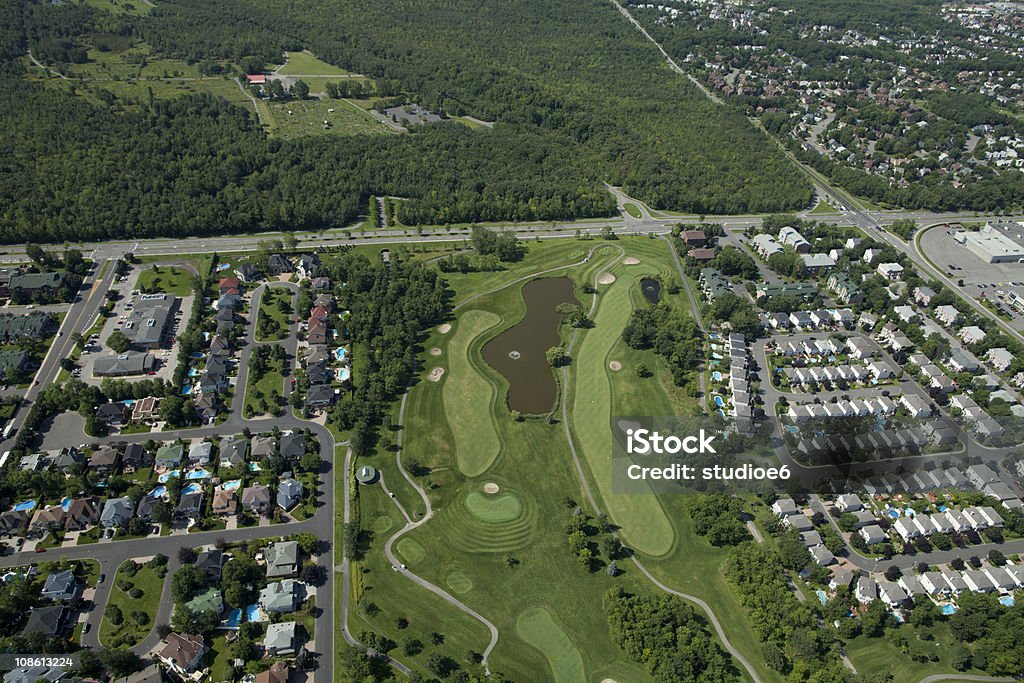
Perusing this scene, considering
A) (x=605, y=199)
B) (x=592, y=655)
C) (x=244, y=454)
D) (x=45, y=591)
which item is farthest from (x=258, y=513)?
(x=605, y=199)

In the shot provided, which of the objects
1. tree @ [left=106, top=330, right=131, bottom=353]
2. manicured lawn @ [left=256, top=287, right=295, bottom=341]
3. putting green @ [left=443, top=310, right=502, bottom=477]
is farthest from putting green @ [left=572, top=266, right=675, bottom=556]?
tree @ [left=106, top=330, right=131, bottom=353]

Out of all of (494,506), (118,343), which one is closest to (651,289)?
(494,506)

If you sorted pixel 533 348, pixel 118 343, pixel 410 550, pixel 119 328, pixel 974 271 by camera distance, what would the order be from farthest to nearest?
pixel 974 271 < pixel 533 348 < pixel 119 328 < pixel 118 343 < pixel 410 550

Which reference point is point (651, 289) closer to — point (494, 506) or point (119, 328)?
point (494, 506)

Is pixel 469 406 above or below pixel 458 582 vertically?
above

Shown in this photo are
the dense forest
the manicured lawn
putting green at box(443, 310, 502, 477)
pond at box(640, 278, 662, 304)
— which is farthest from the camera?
the dense forest

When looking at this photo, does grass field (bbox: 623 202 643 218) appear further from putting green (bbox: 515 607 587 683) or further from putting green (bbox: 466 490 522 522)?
putting green (bbox: 515 607 587 683)

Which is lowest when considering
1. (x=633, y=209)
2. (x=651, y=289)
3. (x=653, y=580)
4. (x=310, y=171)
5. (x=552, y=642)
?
(x=552, y=642)
